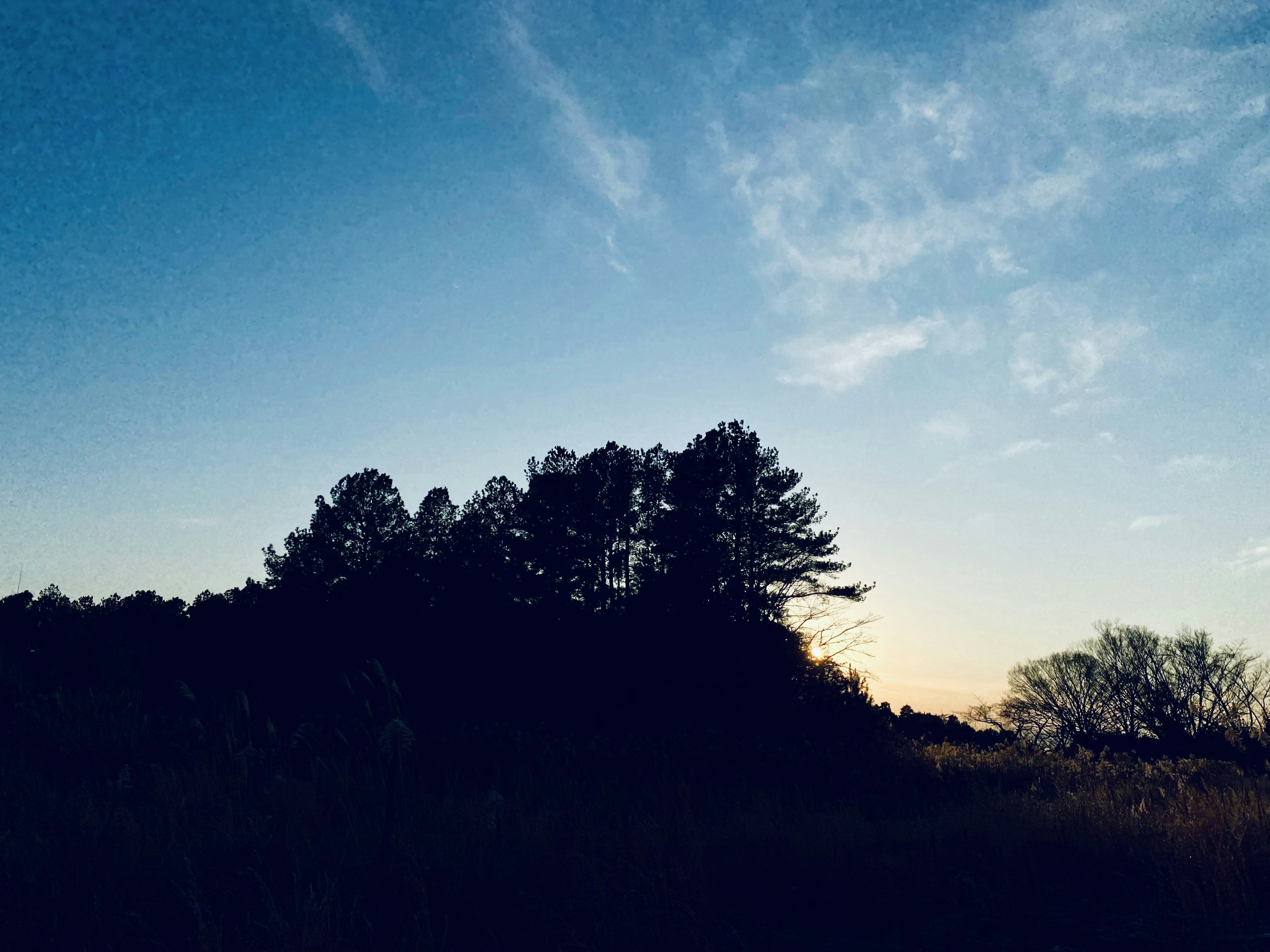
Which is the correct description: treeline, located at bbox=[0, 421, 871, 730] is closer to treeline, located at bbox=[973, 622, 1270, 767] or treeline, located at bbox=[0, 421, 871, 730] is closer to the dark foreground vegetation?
the dark foreground vegetation

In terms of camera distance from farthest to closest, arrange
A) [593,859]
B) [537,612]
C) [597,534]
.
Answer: [597,534] < [537,612] < [593,859]

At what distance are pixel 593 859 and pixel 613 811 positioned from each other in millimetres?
1723

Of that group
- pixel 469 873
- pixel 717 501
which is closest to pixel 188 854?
pixel 469 873

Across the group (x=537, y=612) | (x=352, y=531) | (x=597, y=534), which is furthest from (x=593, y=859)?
(x=352, y=531)

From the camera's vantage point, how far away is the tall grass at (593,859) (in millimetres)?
3775

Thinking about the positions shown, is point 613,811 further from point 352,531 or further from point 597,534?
point 352,531

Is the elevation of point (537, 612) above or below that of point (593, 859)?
above

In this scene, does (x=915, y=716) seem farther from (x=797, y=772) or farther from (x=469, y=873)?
(x=469, y=873)

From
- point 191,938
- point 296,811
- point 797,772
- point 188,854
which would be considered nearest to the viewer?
point 191,938

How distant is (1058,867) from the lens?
464 centimetres

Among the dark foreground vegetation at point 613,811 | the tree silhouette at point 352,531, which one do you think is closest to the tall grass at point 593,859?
the dark foreground vegetation at point 613,811

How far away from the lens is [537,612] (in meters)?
23.5

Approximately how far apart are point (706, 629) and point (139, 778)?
1100 centimetres

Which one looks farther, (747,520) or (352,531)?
(352,531)
